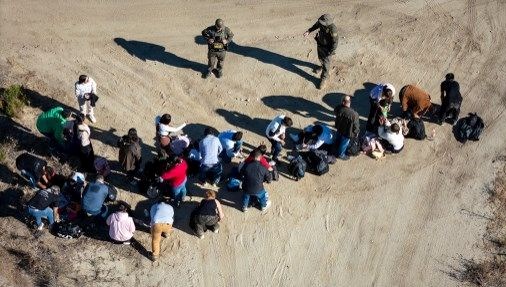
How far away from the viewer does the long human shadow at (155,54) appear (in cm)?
1681

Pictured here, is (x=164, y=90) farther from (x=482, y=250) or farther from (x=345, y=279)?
(x=482, y=250)

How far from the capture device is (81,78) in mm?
14188

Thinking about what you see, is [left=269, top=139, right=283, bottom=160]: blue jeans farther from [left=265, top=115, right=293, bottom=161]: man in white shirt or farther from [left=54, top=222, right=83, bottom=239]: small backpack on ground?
[left=54, top=222, right=83, bottom=239]: small backpack on ground

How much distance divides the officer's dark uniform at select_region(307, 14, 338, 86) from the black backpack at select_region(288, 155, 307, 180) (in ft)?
9.09

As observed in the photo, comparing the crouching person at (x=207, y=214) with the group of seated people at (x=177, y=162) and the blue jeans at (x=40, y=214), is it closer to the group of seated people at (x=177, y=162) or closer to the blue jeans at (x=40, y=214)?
the group of seated people at (x=177, y=162)

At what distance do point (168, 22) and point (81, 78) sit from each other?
4.27m

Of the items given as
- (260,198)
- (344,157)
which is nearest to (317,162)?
(344,157)

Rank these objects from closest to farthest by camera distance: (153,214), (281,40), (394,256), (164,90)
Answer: (153,214)
(394,256)
(164,90)
(281,40)

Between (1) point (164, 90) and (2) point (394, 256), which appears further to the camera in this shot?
(1) point (164, 90)

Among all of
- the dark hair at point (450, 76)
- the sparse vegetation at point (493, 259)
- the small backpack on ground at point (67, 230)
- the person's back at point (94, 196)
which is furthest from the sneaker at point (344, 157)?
the small backpack on ground at point (67, 230)

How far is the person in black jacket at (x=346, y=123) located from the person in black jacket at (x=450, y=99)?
2.65m

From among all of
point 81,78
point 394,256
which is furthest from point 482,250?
point 81,78

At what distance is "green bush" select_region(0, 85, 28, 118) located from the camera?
15.3 m

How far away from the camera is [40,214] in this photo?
1330 cm
